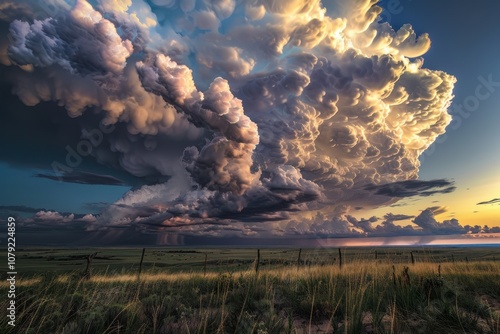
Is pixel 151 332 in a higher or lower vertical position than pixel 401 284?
lower

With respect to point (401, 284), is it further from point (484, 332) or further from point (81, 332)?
point (81, 332)

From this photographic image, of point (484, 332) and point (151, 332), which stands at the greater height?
point (484, 332)

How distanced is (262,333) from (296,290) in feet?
13.4

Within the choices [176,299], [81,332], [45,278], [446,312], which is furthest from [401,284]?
[45,278]

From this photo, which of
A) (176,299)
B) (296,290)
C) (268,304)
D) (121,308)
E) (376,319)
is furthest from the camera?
(296,290)

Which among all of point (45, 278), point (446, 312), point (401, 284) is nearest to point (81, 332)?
point (446, 312)

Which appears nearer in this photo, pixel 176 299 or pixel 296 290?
pixel 176 299

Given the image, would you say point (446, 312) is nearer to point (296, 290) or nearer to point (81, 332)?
point (296, 290)

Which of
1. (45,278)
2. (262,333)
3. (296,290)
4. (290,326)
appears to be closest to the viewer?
(262,333)

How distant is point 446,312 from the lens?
202 inches

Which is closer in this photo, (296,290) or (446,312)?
(446,312)

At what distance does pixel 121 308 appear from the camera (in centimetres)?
559

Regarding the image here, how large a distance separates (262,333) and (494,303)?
7.17 meters

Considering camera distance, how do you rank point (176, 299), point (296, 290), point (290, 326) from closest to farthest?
point (290, 326), point (176, 299), point (296, 290)
